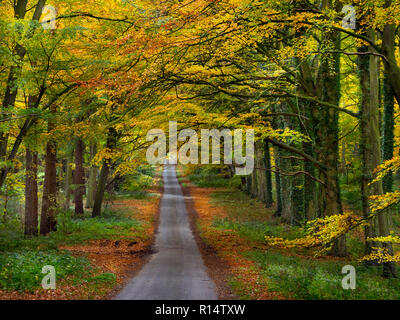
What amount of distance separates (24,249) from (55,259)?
157 centimetres

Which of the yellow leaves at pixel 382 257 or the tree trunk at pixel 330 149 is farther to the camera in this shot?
the tree trunk at pixel 330 149

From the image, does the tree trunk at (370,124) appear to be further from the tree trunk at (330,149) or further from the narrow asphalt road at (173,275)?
the narrow asphalt road at (173,275)

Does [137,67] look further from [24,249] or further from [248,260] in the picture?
[248,260]

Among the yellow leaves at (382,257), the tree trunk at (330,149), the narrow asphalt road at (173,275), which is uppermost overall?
the tree trunk at (330,149)

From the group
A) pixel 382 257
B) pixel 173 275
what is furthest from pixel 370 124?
pixel 173 275

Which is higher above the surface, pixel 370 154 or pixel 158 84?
pixel 158 84

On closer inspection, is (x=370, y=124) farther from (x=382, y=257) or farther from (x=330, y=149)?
(x=382, y=257)

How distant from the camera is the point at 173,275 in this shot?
12.1 meters

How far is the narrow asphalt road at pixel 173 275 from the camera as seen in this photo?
983cm

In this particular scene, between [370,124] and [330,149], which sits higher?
[370,124]

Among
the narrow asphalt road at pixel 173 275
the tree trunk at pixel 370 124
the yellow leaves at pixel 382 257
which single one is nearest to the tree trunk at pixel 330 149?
A: the tree trunk at pixel 370 124

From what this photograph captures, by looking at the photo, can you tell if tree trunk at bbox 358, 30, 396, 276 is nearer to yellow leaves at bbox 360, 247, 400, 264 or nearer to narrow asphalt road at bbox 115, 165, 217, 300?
yellow leaves at bbox 360, 247, 400, 264

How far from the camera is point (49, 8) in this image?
14609 millimetres
